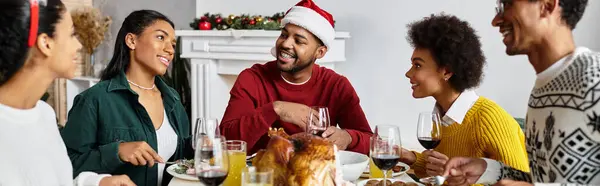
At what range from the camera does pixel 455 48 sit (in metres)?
1.98

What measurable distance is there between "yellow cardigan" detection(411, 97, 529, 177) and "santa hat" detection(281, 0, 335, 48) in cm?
80

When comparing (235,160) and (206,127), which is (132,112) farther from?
(235,160)

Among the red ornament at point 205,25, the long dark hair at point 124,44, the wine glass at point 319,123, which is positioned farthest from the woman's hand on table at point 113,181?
the red ornament at point 205,25

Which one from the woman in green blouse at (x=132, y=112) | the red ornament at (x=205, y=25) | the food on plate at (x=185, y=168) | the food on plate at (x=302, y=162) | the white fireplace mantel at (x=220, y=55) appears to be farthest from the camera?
the red ornament at (x=205, y=25)

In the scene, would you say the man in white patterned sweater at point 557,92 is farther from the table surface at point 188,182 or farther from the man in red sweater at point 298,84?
the man in red sweater at point 298,84

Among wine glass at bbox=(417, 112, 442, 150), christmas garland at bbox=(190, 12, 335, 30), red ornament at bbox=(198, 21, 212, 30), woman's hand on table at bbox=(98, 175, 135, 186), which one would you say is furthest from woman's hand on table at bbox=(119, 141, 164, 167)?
red ornament at bbox=(198, 21, 212, 30)

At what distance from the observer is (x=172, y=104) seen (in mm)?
2244

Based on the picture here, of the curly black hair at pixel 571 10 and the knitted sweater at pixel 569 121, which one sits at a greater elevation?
the curly black hair at pixel 571 10

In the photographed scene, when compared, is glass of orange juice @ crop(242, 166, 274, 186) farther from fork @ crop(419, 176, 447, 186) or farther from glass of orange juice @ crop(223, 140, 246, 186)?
fork @ crop(419, 176, 447, 186)

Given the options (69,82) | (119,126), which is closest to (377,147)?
(119,126)

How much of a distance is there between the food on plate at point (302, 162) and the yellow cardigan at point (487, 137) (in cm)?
63

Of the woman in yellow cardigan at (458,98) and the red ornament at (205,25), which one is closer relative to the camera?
the woman in yellow cardigan at (458,98)

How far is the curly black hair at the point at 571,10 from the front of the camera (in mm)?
1214

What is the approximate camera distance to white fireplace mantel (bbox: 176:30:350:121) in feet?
13.3
